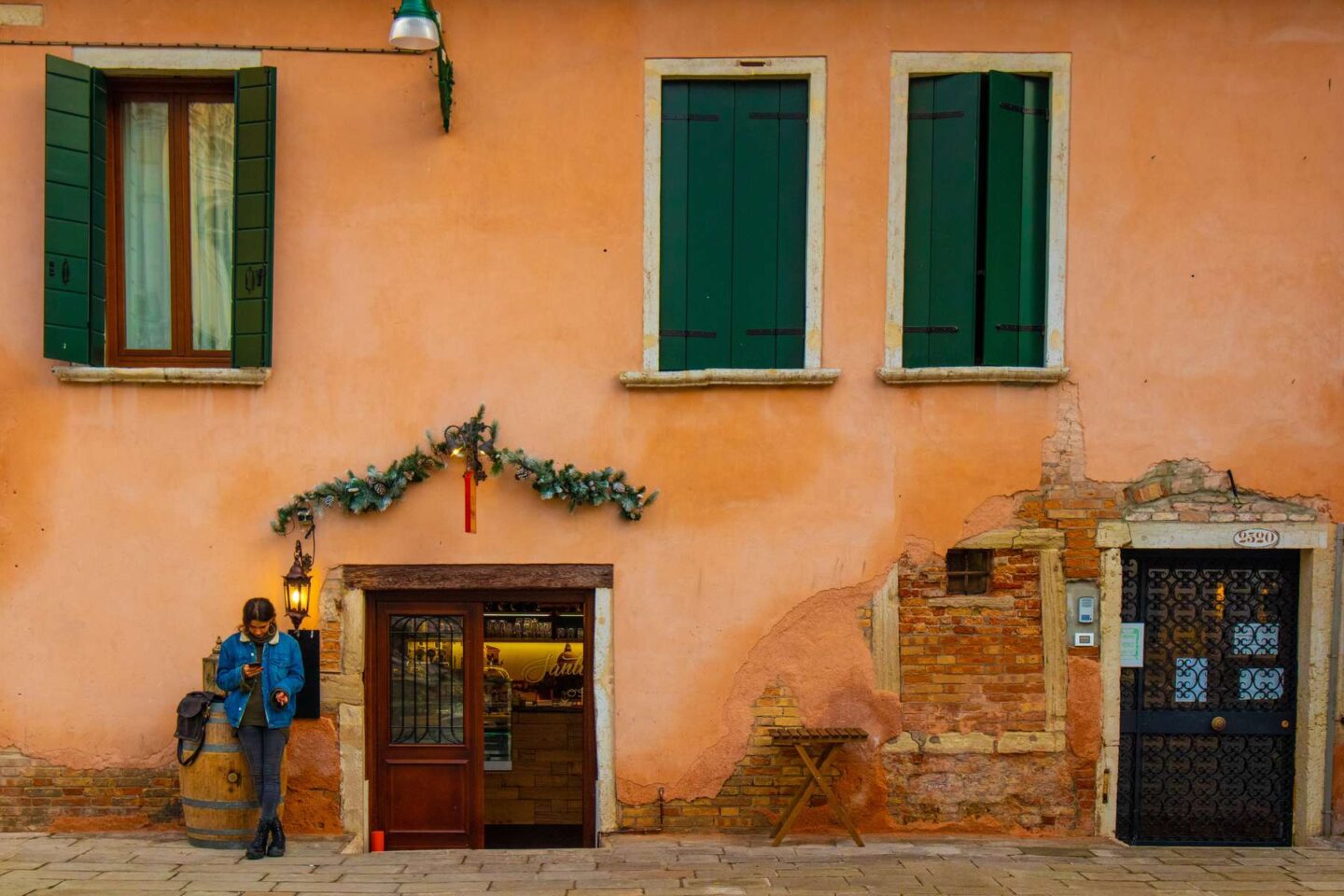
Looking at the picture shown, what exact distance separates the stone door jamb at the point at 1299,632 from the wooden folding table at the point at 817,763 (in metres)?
1.58

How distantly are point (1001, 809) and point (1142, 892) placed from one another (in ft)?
3.44

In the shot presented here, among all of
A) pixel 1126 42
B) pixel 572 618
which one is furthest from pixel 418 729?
Result: pixel 1126 42

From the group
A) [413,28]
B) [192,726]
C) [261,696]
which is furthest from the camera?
[192,726]

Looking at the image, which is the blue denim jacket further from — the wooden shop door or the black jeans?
the wooden shop door

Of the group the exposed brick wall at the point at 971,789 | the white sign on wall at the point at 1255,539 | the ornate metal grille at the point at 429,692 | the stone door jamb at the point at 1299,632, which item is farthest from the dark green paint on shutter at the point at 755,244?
the white sign on wall at the point at 1255,539

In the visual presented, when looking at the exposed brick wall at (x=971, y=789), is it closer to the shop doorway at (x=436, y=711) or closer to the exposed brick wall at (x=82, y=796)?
the shop doorway at (x=436, y=711)

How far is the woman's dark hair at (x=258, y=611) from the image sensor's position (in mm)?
5914

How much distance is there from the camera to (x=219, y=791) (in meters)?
6.03

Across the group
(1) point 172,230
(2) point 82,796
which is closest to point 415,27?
(1) point 172,230

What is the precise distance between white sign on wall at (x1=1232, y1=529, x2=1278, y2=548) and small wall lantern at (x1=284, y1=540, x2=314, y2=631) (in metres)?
5.62

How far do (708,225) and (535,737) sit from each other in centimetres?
369

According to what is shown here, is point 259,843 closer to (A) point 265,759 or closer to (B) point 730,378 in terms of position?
(A) point 265,759

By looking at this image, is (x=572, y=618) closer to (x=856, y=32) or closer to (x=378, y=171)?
(x=378, y=171)

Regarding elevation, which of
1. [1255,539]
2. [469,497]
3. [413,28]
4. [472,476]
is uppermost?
[413,28]
